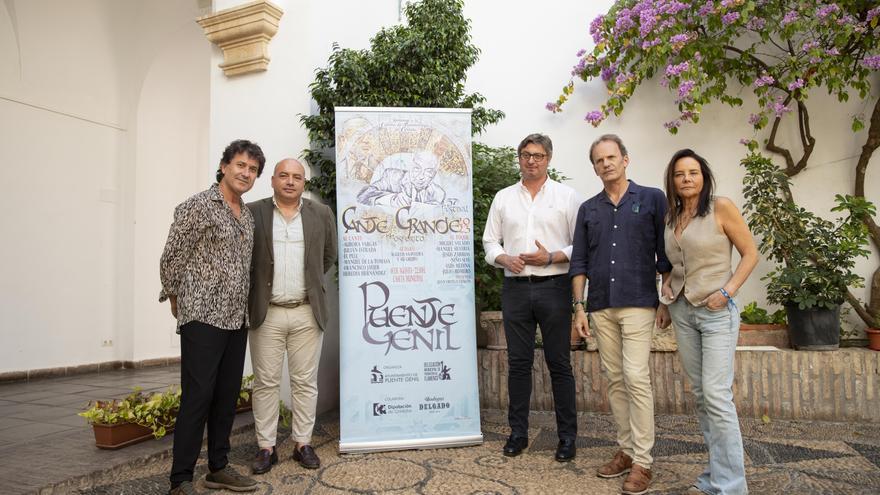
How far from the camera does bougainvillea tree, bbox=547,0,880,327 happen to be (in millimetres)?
3902

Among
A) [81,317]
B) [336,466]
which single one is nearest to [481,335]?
[336,466]

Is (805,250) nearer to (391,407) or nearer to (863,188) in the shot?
(863,188)

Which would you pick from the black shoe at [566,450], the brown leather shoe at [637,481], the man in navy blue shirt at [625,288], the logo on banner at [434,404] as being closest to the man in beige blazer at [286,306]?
the logo on banner at [434,404]

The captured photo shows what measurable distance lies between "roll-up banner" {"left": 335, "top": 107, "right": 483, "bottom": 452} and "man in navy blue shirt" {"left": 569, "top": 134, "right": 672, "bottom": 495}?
0.83 m

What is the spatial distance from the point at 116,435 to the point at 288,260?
133 cm

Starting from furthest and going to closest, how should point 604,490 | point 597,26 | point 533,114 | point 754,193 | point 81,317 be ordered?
point 81,317 < point 533,114 < point 597,26 < point 754,193 < point 604,490

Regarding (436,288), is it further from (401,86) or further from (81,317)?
(81,317)

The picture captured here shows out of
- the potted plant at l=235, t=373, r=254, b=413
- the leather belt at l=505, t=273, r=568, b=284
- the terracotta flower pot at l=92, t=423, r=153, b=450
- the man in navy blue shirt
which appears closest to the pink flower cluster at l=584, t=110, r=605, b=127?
the man in navy blue shirt

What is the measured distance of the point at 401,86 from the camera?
3996mm

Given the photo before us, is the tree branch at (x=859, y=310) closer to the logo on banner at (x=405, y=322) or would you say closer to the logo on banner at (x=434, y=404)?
the logo on banner at (x=405, y=322)

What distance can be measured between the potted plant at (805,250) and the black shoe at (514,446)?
199 cm

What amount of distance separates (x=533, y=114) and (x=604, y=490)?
3280 millimetres

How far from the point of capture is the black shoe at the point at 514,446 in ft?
10.3

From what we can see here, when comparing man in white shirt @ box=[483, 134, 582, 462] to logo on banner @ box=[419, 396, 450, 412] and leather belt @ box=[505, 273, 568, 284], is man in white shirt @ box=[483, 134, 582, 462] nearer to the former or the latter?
leather belt @ box=[505, 273, 568, 284]
